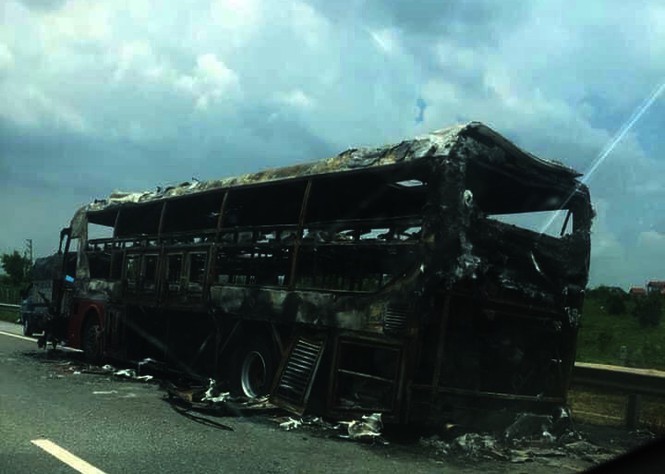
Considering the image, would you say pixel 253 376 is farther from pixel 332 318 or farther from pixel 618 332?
pixel 618 332

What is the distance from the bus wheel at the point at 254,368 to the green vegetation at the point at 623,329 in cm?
1042

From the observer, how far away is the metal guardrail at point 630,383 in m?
8.91

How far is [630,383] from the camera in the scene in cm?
919

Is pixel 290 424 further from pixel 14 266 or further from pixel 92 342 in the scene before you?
pixel 14 266

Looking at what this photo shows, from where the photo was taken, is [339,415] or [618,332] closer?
[339,415]

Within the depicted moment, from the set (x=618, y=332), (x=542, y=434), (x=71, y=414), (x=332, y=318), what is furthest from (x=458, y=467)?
(x=618, y=332)

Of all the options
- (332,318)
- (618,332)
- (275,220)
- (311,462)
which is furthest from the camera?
(618,332)

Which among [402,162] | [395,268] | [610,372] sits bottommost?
[610,372]

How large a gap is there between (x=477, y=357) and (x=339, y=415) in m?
1.66

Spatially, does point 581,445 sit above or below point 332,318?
below

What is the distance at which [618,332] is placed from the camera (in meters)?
24.1

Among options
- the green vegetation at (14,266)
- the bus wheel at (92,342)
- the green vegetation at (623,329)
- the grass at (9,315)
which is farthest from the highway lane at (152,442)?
the green vegetation at (14,266)

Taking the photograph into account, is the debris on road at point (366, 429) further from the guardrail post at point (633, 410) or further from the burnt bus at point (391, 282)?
the guardrail post at point (633, 410)

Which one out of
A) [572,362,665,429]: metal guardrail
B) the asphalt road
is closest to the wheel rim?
the asphalt road
